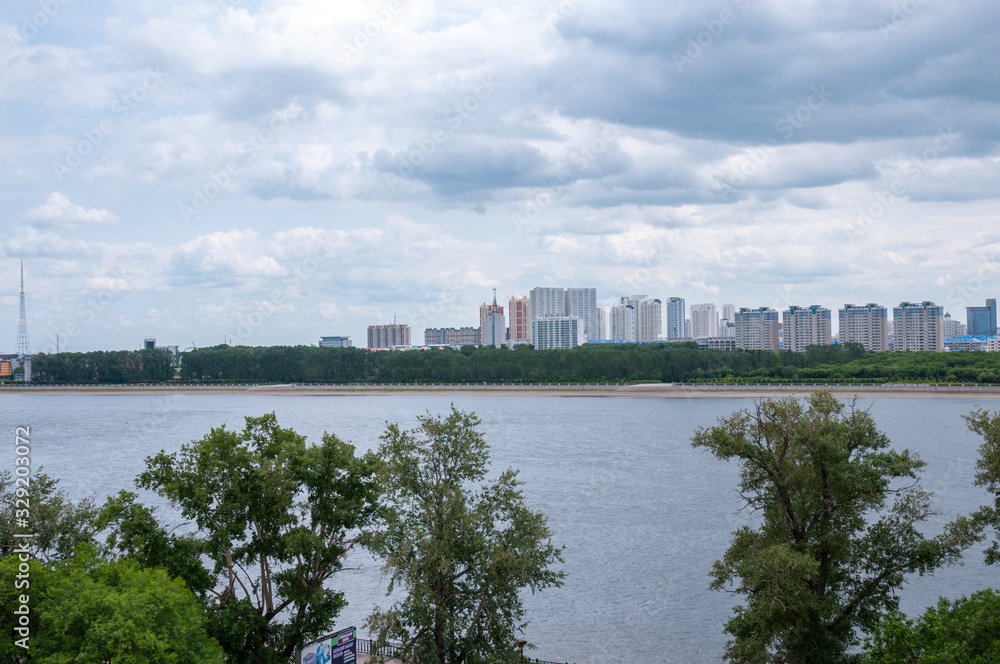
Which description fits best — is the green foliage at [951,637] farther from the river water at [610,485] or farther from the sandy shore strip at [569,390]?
the sandy shore strip at [569,390]

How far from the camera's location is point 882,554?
17.8 metres

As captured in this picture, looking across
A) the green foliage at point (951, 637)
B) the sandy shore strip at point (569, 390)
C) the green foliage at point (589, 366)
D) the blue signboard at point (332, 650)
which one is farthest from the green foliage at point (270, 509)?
the green foliage at point (589, 366)

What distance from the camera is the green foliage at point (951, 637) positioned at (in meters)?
14.4

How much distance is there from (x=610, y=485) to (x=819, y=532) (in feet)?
116

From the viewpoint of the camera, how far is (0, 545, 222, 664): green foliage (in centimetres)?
1389

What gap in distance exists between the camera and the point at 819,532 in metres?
17.9

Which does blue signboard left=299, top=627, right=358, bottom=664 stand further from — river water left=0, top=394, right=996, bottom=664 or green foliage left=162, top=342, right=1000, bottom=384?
green foliage left=162, top=342, right=1000, bottom=384

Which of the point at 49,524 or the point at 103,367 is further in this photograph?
the point at 103,367

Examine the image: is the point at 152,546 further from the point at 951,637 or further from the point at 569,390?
the point at 569,390

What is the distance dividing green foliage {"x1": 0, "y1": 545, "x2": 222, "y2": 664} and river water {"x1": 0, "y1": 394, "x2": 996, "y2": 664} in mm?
14327

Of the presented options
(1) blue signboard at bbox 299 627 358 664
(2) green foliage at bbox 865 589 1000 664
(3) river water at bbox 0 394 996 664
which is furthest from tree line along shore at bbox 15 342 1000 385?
(1) blue signboard at bbox 299 627 358 664

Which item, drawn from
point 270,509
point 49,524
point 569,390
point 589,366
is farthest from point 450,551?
point 589,366

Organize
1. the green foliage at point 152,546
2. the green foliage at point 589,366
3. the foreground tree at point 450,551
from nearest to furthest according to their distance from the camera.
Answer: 1. the foreground tree at point 450,551
2. the green foliage at point 152,546
3. the green foliage at point 589,366

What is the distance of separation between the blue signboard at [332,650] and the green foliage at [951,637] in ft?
41.0
